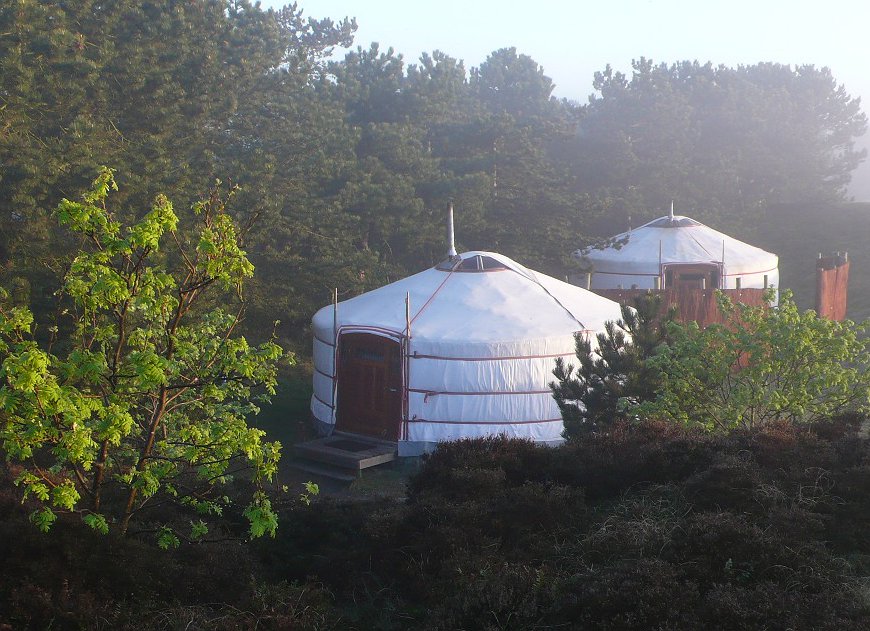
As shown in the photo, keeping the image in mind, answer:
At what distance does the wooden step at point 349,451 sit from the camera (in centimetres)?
1170

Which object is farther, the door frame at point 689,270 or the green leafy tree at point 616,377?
the door frame at point 689,270

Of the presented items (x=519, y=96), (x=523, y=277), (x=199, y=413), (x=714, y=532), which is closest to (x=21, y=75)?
(x=199, y=413)

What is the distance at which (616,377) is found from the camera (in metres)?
9.66

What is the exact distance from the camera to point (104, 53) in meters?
15.4

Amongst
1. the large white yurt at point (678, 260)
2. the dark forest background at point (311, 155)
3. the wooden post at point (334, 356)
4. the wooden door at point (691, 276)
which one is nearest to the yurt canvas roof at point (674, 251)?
the large white yurt at point (678, 260)

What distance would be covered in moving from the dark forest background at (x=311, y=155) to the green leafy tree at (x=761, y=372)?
536cm

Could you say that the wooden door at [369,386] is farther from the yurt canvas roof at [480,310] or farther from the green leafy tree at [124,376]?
the green leafy tree at [124,376]

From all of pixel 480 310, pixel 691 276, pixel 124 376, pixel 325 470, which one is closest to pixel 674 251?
pixel 691 276

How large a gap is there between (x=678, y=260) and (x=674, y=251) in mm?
241

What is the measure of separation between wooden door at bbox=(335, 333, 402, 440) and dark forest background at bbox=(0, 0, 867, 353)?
152 inches

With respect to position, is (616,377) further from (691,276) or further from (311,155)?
(691,276)

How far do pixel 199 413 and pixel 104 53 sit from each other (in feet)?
24.7

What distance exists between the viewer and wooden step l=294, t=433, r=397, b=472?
38.4ft

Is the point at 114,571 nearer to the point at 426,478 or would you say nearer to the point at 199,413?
the point at 426,478
